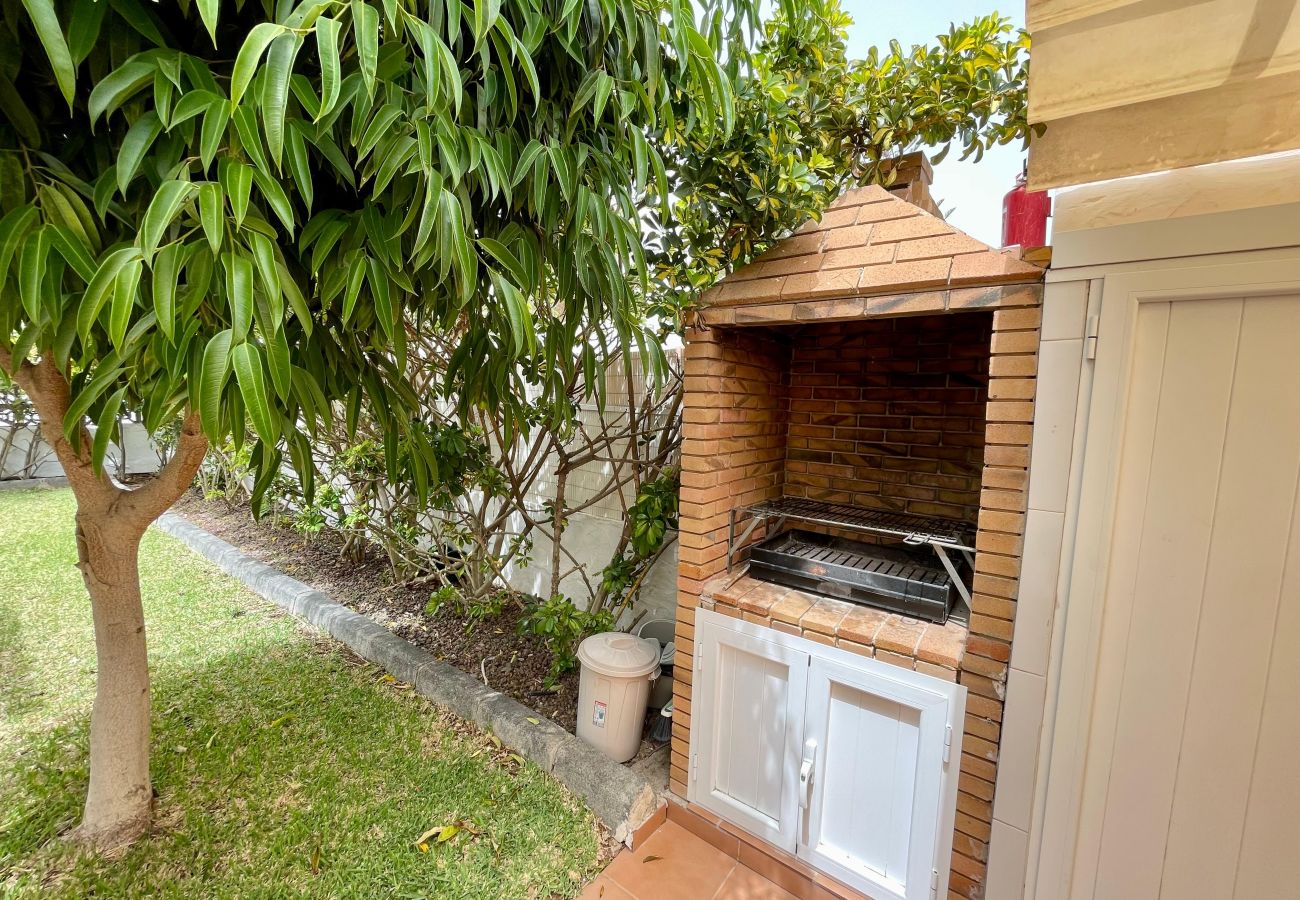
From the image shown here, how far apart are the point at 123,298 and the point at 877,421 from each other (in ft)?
8.24

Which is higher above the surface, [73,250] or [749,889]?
[73,250]

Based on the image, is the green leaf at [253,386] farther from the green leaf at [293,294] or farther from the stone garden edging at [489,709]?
the stone garden edging at [489,709]

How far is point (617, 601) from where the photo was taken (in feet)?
10.8

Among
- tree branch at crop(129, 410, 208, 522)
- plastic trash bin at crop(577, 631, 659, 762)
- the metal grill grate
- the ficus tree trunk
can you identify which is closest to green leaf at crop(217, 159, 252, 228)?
the ficus tree trunk

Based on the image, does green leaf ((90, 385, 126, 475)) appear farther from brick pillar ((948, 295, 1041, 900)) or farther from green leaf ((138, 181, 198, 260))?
brick pillar ((948, 295, 1041, 900))

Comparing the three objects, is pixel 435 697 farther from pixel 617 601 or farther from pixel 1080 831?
pixel 1080 831

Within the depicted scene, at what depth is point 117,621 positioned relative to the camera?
1904 millimetres

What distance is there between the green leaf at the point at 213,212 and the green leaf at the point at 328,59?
23 centimetres

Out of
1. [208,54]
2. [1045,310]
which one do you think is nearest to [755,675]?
[1045,310]

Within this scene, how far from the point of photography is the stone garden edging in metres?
2.19

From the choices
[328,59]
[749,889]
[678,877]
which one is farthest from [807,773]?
[328,59]

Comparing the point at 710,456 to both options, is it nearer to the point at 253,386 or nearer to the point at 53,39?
the point at 253,386

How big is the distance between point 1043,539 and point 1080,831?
2.70 ft

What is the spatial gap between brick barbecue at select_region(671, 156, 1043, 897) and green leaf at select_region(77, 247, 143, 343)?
5.30 ft
